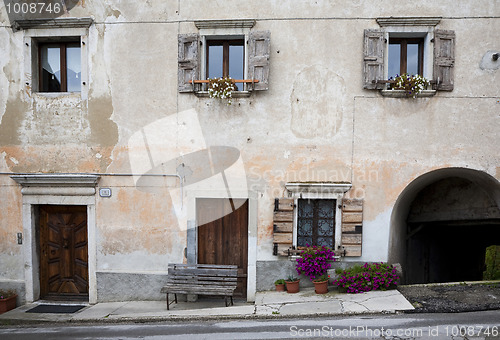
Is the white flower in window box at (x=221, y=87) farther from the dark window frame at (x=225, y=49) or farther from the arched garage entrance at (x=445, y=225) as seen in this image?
the arched garage entrance at (x=445, y=225)

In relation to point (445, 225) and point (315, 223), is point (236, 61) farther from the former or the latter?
point (445, 225)

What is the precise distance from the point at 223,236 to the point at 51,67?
532cm

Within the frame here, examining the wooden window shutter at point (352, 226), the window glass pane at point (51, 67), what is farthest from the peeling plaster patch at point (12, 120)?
the wooden window shutter at point (352, 226)

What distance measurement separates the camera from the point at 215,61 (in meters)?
7.55

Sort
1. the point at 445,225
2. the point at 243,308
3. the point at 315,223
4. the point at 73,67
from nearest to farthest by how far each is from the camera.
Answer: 1. the point at 243,308
2. the point at 315,223
3. the point at 73,67
4. the point at 445,225

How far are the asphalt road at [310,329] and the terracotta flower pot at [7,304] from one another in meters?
1.22

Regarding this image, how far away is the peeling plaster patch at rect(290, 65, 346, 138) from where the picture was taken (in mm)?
7129

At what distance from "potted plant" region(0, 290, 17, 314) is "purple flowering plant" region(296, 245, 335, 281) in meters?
6.05

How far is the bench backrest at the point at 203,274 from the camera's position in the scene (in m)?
7.14

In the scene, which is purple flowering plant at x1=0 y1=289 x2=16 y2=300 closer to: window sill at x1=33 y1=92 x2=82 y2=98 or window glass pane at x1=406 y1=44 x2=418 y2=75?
window sill at x1=33 y1=92 x2=82 y2=98

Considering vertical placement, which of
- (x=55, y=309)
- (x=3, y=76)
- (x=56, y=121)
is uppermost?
(x=3, y=76)

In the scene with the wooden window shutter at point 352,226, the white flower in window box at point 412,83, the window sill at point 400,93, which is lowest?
the wooden window shutter at point 352,226

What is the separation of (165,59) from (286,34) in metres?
2.53

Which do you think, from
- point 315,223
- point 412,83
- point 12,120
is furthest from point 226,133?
point 12,120
